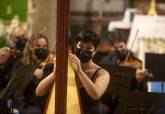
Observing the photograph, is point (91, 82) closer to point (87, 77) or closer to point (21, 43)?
point (87, 77)

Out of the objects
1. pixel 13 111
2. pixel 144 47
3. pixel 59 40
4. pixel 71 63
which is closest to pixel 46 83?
pixel 71 63

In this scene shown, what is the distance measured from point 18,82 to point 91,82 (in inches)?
20.0

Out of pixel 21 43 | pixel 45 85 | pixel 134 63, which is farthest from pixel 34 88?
pixel 134 63

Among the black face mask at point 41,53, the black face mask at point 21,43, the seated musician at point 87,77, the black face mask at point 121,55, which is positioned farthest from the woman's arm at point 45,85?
the black face mask at point 121,55

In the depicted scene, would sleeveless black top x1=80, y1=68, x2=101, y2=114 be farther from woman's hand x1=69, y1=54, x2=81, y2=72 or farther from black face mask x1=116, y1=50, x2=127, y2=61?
black face mask x1=116, y1=50, x2=127, y2=61

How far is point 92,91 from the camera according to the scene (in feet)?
8.16

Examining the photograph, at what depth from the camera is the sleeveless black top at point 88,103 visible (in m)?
2.50

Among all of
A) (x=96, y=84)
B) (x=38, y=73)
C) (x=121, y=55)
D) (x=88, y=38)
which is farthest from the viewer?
(x=121, y=55)

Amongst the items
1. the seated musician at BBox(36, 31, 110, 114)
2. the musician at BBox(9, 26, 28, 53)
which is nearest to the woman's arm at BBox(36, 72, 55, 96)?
the seated musician at BBox(36, 31, 110, 114)

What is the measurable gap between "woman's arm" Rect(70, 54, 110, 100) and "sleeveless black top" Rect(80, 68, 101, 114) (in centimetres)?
2

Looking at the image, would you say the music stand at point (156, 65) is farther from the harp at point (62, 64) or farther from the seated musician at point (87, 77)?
the harp at point (62, 64)

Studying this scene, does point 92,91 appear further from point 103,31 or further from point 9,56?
point 103,31

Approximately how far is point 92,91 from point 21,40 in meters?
1.88

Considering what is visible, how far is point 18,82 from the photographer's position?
273 centimetres
